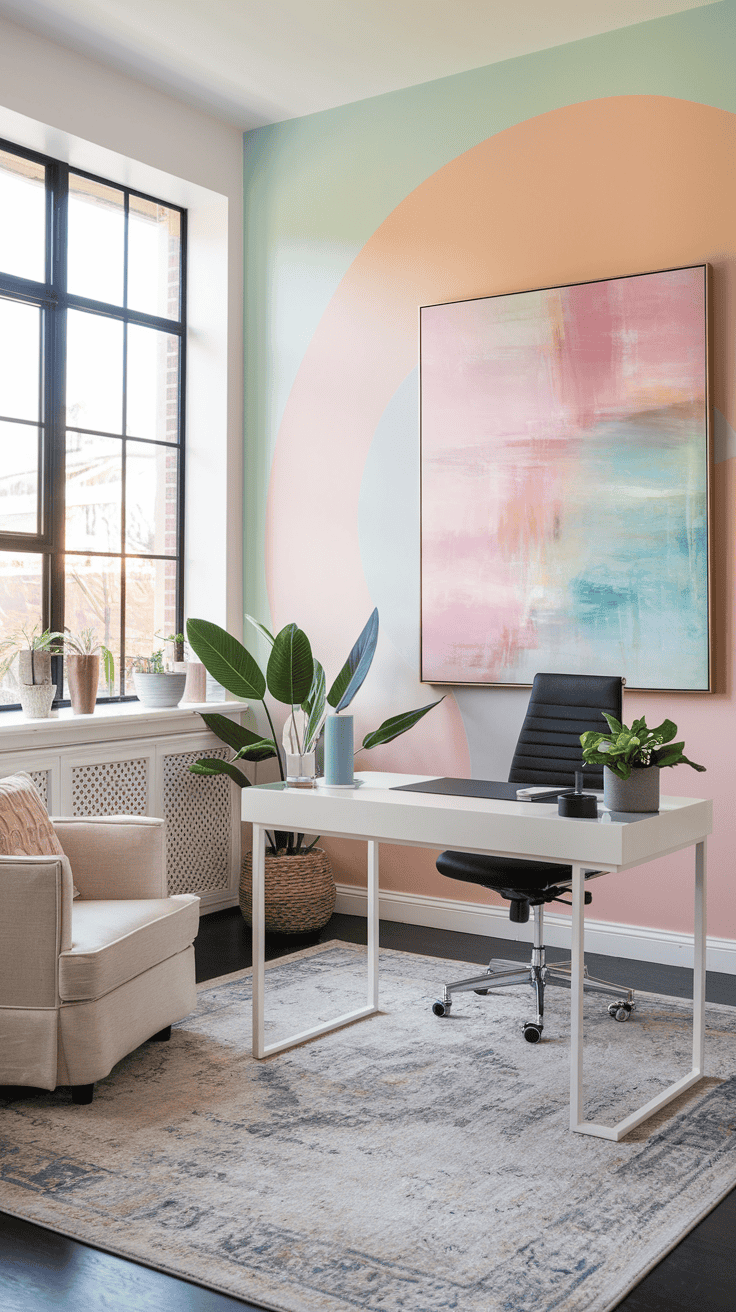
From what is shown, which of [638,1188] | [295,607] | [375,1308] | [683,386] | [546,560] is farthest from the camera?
[295,607]

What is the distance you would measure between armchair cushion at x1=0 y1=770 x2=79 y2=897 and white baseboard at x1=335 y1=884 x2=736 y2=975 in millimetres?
1779

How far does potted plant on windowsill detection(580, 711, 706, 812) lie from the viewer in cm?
279

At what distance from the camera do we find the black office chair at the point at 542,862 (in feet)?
11.0

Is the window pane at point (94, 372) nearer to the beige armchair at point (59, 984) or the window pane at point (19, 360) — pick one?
the window pane at point (19, 360)

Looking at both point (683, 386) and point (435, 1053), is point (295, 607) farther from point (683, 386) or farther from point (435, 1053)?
point (435, 1053)

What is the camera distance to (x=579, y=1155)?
2.58 m

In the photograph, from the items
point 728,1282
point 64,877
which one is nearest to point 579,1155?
point 728,1282

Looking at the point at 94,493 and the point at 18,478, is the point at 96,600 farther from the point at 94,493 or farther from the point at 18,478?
the point at 18,478

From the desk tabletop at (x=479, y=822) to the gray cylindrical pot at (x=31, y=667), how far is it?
1360 mm

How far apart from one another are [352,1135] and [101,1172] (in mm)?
575

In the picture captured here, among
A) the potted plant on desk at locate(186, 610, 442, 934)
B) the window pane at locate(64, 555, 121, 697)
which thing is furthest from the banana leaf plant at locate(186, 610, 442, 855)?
the window pane at locate(64, 555, 121, 697)

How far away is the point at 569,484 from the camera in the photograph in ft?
14.1

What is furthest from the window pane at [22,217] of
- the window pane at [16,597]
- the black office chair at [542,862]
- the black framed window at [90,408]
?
the black office chair at [542,862]

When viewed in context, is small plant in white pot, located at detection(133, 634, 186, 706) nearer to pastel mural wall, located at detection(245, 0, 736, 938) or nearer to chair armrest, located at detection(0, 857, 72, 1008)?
pastel mural wall, located at detection(245, 0, 736, 938)
